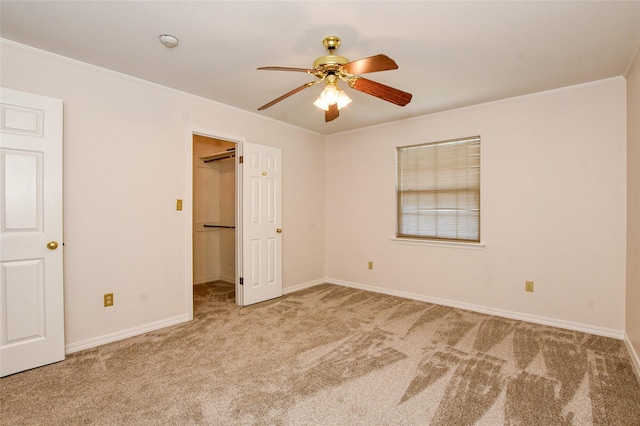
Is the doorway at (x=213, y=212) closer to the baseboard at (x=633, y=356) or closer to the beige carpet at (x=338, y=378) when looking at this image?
the beige carpet at (x=338, y=378)

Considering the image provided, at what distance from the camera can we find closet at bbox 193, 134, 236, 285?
5.20 m

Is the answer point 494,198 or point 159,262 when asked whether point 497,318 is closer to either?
point 494,198

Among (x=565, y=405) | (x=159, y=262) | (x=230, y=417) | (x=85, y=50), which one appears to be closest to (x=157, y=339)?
(x=159, y=262)

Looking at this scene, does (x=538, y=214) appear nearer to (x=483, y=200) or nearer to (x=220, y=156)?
(x=483, y=200)

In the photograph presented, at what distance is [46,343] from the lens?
2404 mm

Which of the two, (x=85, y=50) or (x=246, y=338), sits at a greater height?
(x=85, y=50)

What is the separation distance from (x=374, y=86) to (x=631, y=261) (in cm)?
265

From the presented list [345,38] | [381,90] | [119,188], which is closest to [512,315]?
[381,90]

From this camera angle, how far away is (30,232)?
235 centimetres

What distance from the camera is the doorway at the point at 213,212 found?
17.0ft

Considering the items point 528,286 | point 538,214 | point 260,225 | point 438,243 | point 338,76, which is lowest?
point 528,286

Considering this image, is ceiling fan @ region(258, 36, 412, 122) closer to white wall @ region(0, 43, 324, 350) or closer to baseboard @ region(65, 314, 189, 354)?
white wall @ region(0, 43, 324, 350)

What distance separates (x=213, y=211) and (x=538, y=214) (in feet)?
15.2

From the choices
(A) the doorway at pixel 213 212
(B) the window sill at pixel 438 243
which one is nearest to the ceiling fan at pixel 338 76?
(B) the window sill at pixel 438 243
